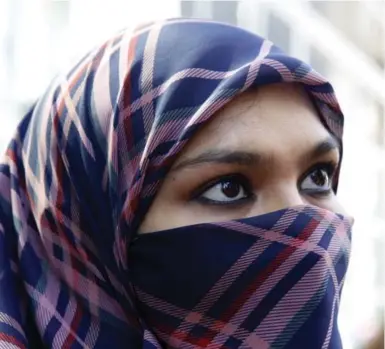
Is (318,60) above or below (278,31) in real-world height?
below

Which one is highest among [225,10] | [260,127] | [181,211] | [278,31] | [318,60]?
[260,127]

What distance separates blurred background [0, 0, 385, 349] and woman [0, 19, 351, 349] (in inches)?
24.5

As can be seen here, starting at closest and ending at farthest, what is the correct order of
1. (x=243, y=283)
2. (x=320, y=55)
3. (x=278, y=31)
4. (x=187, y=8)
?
(x=243, y=283)
(x=187, y=8)
(x=278, y=31)
(x=320, y=55)

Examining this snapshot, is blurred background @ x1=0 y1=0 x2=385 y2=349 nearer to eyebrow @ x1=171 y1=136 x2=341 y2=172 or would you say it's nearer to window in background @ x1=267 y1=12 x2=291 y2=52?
window in background @ x1=267 y1=12 x2=291 y2=52

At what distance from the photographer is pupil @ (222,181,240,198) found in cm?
106

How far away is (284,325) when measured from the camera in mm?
1002

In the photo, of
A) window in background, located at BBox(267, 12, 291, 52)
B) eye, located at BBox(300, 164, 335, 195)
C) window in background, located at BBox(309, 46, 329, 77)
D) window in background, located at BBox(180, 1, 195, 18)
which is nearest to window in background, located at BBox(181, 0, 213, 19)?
window in background, located at BBox(180, 1, 195, 18)

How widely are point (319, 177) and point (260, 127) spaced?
17 cm

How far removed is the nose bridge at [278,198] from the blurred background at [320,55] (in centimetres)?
78

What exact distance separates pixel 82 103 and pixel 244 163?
0.94 ft

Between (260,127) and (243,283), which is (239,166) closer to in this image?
(260,127)

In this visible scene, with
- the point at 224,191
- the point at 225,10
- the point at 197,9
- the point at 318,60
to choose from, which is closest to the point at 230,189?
the point at 224,191

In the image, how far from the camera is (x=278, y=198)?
3.46 ft

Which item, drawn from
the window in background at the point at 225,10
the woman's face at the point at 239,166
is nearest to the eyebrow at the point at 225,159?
the woman's face at the point at 239,166
